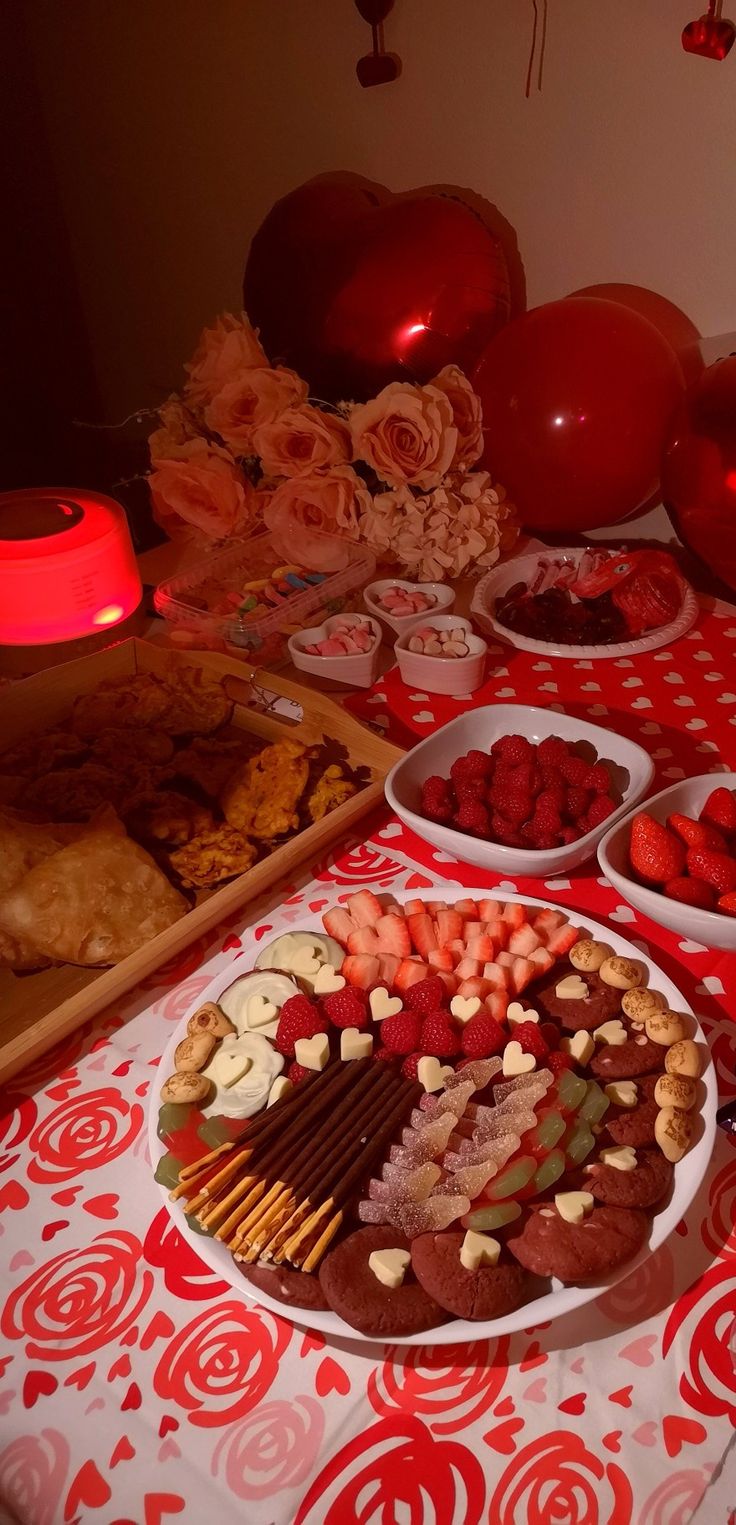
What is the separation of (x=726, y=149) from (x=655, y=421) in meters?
0.48

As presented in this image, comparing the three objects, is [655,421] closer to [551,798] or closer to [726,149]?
[726,149]

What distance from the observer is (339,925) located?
3.29 ft

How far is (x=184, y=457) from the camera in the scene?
72.4 inches

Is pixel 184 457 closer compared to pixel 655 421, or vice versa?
pixel 655 421

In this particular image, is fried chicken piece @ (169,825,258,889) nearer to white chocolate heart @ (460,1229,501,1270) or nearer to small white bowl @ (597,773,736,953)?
small white bowl @ (597,773,736,953)

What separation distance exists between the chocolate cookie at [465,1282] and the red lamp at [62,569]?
964 mm

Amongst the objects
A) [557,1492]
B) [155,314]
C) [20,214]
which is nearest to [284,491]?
[557,1492]

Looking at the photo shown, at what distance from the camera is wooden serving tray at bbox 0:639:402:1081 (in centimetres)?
94

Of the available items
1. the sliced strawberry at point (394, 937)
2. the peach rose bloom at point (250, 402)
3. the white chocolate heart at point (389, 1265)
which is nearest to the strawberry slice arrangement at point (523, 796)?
the sliced strawberry at point (394, 937)

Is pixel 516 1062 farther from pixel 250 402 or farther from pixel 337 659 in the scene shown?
pixel 250 402

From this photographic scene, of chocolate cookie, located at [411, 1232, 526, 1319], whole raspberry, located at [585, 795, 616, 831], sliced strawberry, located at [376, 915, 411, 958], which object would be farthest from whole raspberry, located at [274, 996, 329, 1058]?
whole raspberry, located at [585, 795, 616, 831]

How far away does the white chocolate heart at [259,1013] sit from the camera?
0.90 metres

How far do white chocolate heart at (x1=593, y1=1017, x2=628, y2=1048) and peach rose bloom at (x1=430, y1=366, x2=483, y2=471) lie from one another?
1186 millimetres

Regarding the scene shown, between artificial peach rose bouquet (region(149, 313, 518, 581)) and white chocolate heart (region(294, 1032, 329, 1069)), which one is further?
artificial peach rose bouquet (region(149, 313, 518, 581))
